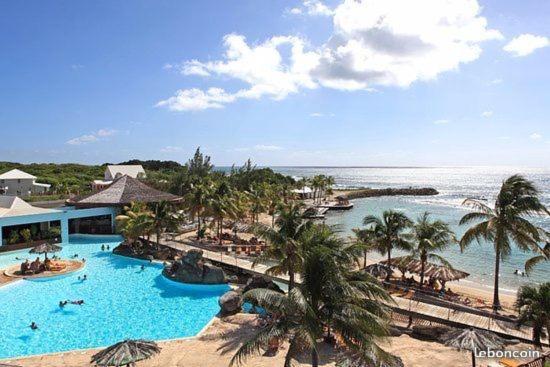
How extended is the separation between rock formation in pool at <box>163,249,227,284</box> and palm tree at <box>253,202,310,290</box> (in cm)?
814

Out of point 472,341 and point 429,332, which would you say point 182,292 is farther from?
point 472,341

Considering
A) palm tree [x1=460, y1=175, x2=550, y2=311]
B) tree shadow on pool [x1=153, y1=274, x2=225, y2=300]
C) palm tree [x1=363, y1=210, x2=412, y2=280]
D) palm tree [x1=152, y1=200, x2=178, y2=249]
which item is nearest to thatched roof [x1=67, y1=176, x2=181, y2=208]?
palm tree [x1=152, y1=200, x2=178, y2=249]

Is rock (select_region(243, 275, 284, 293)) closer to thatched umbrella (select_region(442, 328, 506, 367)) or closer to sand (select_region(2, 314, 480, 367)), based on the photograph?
sand (select_region(2, 314, 480, 367))

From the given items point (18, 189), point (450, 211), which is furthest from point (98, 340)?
point (450, 211)

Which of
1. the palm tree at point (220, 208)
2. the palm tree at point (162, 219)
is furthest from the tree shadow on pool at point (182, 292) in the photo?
the palm tree at point (220, 208)

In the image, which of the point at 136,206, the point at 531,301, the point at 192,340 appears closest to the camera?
the point at 531,301

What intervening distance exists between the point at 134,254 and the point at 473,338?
27333 mm

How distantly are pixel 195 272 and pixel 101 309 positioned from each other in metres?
→ 6.39

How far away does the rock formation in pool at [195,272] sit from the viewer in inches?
1038

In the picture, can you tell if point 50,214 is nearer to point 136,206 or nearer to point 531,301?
point 136,206

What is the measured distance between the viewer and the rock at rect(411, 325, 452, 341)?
18328 mm

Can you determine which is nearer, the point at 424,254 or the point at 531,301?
the point at 531,301

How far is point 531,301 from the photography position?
49.3 ft

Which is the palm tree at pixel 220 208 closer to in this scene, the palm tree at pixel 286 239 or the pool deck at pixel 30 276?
the pool deck at pixel 30 276
